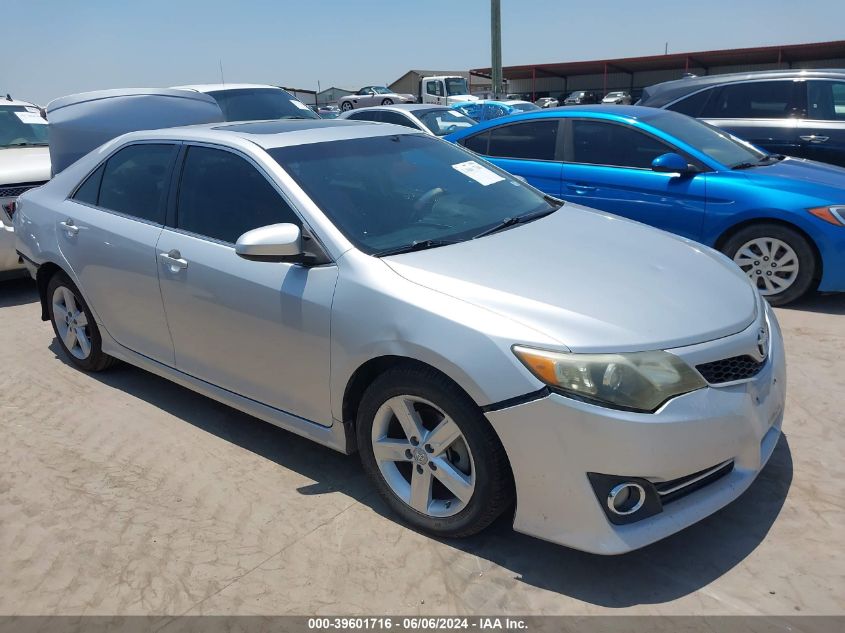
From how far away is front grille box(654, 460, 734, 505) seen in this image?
7.87 ft

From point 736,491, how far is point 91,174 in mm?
3821

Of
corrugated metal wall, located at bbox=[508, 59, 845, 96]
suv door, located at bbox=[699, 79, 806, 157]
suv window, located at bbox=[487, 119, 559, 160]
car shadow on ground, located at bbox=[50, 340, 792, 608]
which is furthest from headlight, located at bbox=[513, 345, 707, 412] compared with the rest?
corrugated metal wall, located at bbox=[508, 59, 845, 96]

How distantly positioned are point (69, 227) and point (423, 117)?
719 cm

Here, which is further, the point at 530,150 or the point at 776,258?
the point at 530,150

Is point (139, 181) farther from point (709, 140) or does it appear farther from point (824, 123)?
point (824, 123)

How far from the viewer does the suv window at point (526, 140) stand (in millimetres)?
6262

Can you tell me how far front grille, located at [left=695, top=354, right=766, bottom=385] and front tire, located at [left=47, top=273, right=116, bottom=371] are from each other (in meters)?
3.44

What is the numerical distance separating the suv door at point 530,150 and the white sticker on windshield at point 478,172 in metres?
2.39

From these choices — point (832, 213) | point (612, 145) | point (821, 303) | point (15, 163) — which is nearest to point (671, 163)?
point (612, 145)

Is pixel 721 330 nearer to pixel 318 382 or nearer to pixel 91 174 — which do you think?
pixel 318 382

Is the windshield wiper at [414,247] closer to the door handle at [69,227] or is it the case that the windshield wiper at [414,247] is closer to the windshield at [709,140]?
the door handle at [69,227]

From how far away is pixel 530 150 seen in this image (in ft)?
20.9

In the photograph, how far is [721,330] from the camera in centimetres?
254

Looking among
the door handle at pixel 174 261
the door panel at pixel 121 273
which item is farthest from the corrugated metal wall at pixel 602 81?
the door handle at pixel 174 261
